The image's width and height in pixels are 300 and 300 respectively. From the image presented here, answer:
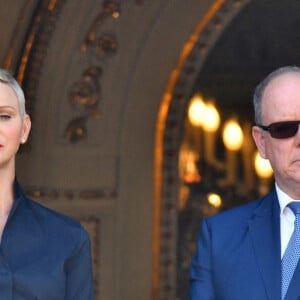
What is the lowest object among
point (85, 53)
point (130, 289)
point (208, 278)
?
point (130, 289)

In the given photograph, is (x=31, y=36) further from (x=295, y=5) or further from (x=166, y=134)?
(x=295, y=5)

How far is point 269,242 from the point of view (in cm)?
291

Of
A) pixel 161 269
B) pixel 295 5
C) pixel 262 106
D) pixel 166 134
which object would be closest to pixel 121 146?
pixel 166 134

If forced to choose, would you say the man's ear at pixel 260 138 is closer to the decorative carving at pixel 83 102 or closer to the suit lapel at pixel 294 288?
the suit lapel at pixel 294 288

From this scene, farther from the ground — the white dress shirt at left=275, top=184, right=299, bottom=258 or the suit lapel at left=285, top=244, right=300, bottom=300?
the white dress shirt at left=275, top=184, right=299, bottom=258

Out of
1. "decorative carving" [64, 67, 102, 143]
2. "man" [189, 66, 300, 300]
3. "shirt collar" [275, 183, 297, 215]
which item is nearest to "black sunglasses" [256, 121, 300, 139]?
"man" [189, 66, 300, 300]

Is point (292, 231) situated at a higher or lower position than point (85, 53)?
lower

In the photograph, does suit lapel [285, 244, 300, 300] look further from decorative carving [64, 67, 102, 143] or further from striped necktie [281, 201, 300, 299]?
decorative carving [64, 67, 102, 143]

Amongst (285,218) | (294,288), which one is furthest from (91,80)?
(294,288)

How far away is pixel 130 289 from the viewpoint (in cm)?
488

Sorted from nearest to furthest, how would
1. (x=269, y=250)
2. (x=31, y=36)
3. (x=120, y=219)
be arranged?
(x=269, y=250) → (x=31, y=36) → (x=120, y=219)

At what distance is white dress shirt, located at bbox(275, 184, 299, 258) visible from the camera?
290cm

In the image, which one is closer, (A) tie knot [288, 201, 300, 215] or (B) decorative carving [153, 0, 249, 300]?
(A) tie knot [288, 201, 300, 215]

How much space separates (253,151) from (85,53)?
974 mm
